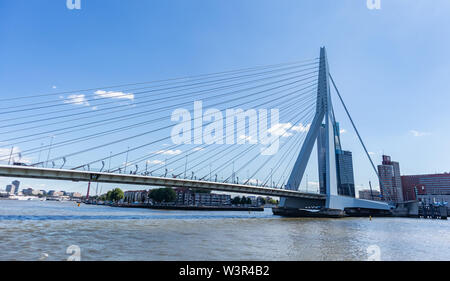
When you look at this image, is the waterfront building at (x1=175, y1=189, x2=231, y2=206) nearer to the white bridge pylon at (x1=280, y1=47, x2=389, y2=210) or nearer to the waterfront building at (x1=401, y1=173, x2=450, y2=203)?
the white bridge pylon at (x1=280, y1=47, x2=389, y2=210)

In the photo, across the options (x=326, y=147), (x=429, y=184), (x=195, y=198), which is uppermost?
(x=326, y=147)

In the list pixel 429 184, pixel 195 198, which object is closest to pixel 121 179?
pixel 195 198

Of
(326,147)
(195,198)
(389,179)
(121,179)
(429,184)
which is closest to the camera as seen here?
(121,179)

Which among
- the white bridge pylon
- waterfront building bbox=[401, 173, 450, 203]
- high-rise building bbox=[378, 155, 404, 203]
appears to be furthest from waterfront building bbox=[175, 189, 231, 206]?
high-rise building bbox=[378, 155, 404, 203]

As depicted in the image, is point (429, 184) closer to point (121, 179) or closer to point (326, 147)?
point (326, 147)

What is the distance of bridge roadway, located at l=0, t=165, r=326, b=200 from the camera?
2630 cm

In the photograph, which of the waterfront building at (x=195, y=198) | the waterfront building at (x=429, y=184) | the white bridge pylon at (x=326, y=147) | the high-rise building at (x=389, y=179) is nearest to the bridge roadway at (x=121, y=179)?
the white bridge pylon at (x=326, y=147)

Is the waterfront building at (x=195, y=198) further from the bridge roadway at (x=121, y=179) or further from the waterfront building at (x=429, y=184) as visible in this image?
the waterfront building at (x=429, y=184)

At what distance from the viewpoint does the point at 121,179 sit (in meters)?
32.5

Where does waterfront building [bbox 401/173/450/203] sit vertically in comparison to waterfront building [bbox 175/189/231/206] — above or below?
above

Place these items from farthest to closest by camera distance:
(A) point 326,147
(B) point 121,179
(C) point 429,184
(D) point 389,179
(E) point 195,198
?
(D) point 389,179, (E) point 195,198, (C) point 429,184, (A) point 326,147, (B) point 121,179

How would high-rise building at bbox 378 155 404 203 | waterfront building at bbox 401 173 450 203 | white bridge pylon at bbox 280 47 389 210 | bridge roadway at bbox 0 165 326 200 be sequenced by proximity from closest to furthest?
1. bridge roadway at bbox 0 165 326 200
2. white bridge pylon at bbox 280 47 389 210
3. waterfront building at bbox 401 173 450 203
4. high-rise building at bbox 378 155 404 203
